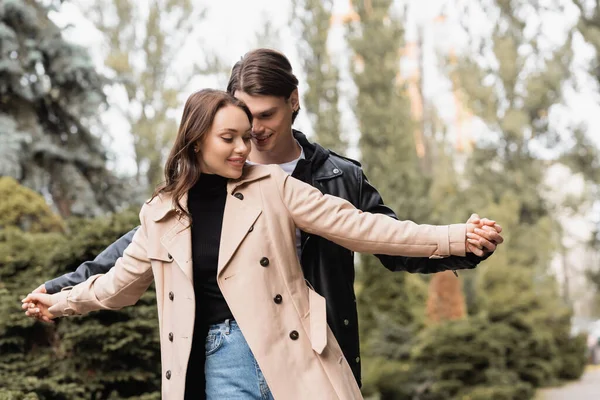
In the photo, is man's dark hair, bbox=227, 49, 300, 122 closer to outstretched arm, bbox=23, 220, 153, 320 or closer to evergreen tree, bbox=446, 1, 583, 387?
outstretched arm, bbox=23, 220, 153, 320

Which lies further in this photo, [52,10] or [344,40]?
[344,40]

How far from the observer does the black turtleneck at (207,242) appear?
120 inches

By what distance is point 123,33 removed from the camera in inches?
778

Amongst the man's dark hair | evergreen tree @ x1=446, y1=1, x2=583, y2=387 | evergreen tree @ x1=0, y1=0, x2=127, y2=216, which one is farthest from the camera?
evergreen tree @ x1=446, y1=1, x2=583, y2=387

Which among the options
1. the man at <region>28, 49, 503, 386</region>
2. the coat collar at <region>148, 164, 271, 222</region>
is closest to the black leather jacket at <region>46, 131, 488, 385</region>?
the man at <region>28, 49, 503, 386</region>

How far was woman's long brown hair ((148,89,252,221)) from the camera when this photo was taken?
3.08m

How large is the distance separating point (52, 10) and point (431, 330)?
635cm

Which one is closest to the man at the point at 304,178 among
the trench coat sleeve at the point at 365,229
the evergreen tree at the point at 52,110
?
the trench coat sleeve at the point at 365,229

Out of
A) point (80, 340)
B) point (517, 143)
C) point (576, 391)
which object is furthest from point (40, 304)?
point (517, 143)

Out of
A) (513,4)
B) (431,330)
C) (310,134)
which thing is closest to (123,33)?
(310,134)

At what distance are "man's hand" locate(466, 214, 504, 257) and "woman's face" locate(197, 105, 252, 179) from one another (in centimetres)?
82

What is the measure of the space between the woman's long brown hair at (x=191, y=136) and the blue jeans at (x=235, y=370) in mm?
446

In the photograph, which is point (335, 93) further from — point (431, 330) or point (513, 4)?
point (431, 330)

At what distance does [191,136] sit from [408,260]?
3.15 feet
